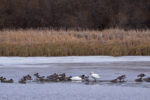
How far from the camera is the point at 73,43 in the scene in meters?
20.6

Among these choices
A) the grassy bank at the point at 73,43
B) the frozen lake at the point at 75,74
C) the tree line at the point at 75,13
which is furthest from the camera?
the tree line at the point at 75,13

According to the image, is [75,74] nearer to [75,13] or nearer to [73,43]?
[73,43]

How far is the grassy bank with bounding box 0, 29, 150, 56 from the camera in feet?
63.6

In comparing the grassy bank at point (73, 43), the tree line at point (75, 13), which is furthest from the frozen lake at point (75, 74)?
the tree line at point (75, 13)

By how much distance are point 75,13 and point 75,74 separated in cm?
2161

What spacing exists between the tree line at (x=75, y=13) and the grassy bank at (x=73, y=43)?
33.3 ft

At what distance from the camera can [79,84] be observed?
13.0 m

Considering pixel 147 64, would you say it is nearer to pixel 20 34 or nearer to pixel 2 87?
pixel 2 87

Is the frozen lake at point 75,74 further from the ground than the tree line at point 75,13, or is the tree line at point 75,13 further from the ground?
the tree line at point 75,13

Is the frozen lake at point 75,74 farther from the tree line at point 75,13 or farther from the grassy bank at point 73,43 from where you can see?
the tree line at point 75,13

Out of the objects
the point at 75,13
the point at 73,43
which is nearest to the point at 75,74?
the point at 73,43

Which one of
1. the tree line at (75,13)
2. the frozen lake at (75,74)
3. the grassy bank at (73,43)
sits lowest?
the frozen lake at (75,74)

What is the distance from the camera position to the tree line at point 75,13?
3434 cm

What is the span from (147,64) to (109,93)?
5.91 metres
